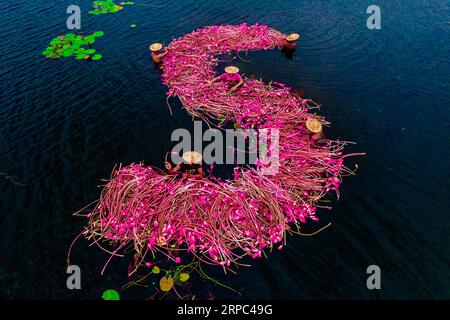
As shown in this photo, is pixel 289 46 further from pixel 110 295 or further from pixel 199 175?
pixel 110 295

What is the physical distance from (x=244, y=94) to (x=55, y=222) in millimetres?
12022

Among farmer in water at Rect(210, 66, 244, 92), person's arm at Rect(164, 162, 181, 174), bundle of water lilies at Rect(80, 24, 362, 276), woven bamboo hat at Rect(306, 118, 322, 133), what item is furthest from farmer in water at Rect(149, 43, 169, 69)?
woven bamboo hat at Rect(306, 118, 322, 133)

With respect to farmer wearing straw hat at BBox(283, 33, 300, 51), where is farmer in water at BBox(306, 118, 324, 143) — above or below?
below

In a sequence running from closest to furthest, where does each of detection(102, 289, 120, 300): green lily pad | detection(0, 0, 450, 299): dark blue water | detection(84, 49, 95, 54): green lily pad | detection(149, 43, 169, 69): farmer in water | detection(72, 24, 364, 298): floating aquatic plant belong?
1. detection(102, 289, 120, 300): green lily pad
2. detection(0, 0, 450, 299): dark blue water
3. detection(72, 24, 364, 298): floating aquatic plant
4. detection(149, 43, 169, 69): farmer in water
5. detection(84, 49, 95, 54): green lily pad

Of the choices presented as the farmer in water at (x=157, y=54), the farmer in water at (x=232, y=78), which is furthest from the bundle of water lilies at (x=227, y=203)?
the farmer in water at (x=157, y=54)

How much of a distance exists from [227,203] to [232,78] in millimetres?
9572

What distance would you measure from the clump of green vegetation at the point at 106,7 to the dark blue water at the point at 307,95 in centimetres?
83

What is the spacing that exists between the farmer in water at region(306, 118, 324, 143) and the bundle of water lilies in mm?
345

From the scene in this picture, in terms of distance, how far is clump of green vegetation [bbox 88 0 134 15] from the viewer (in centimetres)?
2472

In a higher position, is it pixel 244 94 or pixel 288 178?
pixel 244 94

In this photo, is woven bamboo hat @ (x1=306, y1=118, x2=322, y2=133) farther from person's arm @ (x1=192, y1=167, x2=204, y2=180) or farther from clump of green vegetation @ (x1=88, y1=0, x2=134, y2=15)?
clump of green vegetation @ (x1=88, y1=0, x2=134, y2=15)

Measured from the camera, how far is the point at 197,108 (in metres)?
15.5
